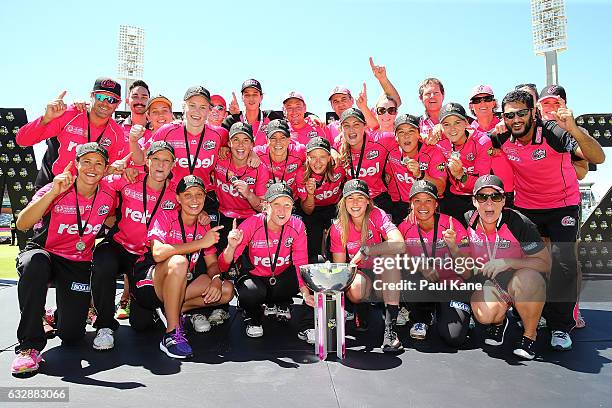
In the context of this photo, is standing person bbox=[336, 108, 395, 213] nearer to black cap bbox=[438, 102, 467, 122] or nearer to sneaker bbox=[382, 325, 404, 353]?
black cap bbox=[438, 102, 467, 122]

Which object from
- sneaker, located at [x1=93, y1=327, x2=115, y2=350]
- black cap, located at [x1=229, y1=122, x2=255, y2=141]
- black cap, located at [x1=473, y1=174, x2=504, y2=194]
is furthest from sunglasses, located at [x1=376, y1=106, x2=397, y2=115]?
sneaker, located at [x1=93, y1=327, x2=115, y2=350]

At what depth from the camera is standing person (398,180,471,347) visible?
455 cm

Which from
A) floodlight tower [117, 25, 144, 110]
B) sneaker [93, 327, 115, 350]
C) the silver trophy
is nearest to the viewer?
the silver trophy

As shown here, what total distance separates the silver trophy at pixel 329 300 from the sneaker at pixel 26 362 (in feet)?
7.91

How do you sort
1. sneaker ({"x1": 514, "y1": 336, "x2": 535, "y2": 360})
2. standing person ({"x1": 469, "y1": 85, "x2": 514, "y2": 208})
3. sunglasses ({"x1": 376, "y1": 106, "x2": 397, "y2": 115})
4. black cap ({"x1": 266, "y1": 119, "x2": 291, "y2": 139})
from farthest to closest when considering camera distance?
sunglasses ({"x1": 376, "y1": 106, "x2": 397, "y2": 115}) → standing person ({"x1": 469, "y1": 85, "x2": 514, "y2": 208}) → black cap ({"x1": 266, "y1": 119, "x2": 291, "y2": 139}) → sneaker ({"x1": 514, "y1": 336, "x2": 535, "y2": 360})

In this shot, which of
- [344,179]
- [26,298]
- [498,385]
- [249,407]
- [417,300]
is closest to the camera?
[249,407]

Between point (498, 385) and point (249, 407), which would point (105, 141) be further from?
point (498, 385)

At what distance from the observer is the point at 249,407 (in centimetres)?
300

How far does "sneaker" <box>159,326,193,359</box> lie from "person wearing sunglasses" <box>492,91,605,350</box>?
12.1ft

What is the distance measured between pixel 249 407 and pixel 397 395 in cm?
107

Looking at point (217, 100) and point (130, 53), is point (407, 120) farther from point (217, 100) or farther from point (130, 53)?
point (130, 53)

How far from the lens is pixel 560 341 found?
4.26 m

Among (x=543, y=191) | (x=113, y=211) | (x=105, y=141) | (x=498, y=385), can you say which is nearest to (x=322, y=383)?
(x=498, y=385)

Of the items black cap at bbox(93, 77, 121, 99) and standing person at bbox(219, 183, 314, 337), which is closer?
standing person at bbox(219, 183, 314, 337)
